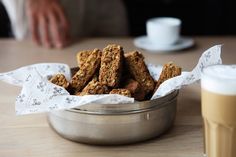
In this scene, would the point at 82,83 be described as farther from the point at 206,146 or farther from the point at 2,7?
the point at 2,7

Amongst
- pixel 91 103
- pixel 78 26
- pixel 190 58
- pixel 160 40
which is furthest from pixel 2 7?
pixel 91 103

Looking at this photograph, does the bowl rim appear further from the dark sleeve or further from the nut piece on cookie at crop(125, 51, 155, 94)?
the dark sleeve

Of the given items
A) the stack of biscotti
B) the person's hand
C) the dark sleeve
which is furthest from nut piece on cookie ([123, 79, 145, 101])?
the dark sleeve

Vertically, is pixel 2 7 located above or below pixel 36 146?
above

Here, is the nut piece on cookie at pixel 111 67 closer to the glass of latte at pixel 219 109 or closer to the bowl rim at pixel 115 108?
the bowl rim at pixel 115 108

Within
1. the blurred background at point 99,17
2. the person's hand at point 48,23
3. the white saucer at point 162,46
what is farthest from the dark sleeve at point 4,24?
the white saucer at point 162,46

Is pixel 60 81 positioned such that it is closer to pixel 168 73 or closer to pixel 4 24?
pixel 168 73

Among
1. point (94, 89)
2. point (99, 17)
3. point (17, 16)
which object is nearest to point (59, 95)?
point (94, 89)
